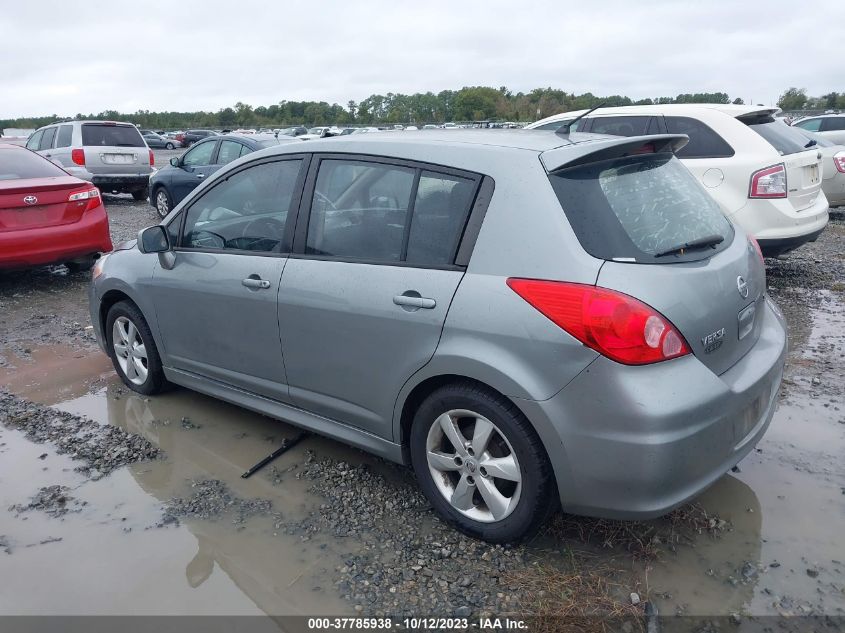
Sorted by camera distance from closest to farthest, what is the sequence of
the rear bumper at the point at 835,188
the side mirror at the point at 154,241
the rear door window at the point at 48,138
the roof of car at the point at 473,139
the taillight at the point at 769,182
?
the roof of car at the point at 473,139 < the side mirror at the point at 154,241 < the taillight at the point at 769,182 < the rear bumper at the point at 835,188 < the rear door window at the point at 48,138

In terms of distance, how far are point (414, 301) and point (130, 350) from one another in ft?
8.85

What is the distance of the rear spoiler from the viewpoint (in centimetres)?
281

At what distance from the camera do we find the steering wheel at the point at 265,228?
364 cm

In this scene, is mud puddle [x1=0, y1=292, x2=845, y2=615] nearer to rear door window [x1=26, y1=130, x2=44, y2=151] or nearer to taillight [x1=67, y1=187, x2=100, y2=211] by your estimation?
taillight [x1=67, y1=187, x2=100, y2=211]

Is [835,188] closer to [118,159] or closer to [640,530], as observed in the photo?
[640,530]

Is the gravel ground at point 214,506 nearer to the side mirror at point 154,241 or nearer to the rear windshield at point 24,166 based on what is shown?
the side mirror at point 154,241

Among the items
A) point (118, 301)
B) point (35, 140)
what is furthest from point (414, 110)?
point (118, 301)

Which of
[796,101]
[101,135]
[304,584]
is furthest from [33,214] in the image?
[796,101]

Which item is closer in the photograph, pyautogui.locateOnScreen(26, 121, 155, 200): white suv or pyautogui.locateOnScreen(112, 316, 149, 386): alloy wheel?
pyautogui.locateOnScreen(112, 316, 149, 386): alloy wheel

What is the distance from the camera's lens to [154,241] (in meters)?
4.14

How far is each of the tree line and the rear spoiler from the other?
75.7ft

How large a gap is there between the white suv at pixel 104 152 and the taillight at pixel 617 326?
555 inches

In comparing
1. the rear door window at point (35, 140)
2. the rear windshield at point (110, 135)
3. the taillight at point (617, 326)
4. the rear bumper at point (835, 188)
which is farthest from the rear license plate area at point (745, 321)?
the rear door window at point (35, 140)

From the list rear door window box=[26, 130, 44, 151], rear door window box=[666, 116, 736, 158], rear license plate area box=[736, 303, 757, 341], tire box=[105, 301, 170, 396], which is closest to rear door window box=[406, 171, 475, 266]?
rear license plate area box=[736, 303, 757, 341]
